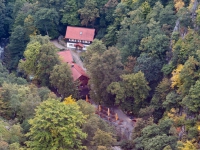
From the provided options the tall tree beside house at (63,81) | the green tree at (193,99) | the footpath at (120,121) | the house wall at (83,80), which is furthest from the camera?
the house wall at (83,80)

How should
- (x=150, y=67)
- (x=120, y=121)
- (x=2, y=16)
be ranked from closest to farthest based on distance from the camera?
(x=150, y=67)
(x=120, y=121)
(x=2, y=16)

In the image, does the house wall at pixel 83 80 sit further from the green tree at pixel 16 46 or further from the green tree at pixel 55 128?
the green tree at pixel 55 128

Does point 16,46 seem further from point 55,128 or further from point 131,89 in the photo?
point 55,128

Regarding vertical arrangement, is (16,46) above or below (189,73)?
above

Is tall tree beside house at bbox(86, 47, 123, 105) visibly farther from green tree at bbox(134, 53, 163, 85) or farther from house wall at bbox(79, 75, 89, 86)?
house wall at bbox(79, 75, 89, 86)

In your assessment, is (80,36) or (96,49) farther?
(80,36)

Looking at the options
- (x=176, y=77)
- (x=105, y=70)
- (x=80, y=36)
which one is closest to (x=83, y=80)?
(x=105, y=70)

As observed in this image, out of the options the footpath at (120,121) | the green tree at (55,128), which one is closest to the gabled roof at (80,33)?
the footpath at (120,121)

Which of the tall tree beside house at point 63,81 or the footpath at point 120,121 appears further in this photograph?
the tall tree beside house at point 63,81
